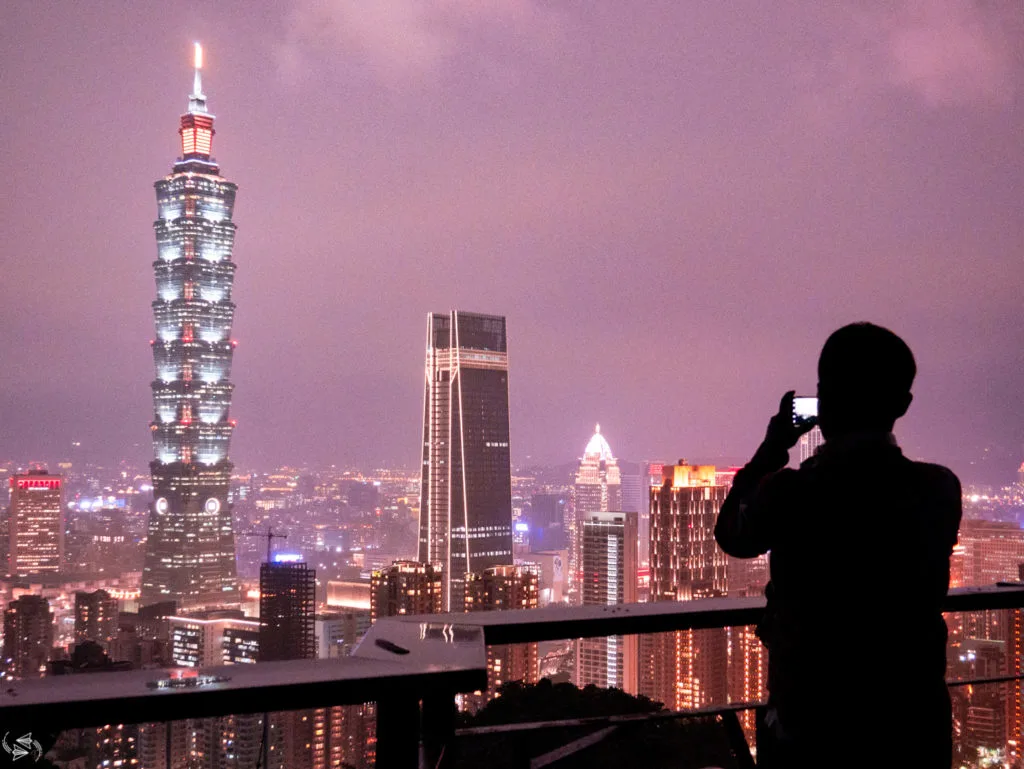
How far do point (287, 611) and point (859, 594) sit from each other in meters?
37.1

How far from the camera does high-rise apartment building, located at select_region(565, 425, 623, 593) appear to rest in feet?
197

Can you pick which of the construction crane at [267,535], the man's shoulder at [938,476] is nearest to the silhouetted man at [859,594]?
the man's shoulder at [938,476]

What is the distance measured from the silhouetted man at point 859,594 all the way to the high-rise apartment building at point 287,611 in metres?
29.3

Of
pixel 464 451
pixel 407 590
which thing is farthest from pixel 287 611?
pixel 464 451

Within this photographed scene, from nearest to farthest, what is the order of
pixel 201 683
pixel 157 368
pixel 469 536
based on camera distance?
pixel 201 683 < pixel 469 536 < pixel 157 368

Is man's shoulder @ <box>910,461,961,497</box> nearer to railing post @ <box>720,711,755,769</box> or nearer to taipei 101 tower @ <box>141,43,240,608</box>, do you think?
railing post @ <box>720,711,755,769</box>

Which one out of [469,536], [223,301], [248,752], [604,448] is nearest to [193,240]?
[223,301]

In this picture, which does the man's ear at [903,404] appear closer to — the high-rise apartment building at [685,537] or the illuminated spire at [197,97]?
the high-rise apartment building at [685,537]

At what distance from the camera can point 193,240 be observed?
6481 cm

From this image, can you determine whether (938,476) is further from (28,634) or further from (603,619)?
(28,634)

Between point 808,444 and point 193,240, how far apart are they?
68089 millimetres

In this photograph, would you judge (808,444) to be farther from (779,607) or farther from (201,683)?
(201,683)

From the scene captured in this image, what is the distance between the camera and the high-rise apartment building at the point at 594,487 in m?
60.2

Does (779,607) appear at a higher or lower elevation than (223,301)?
lower
